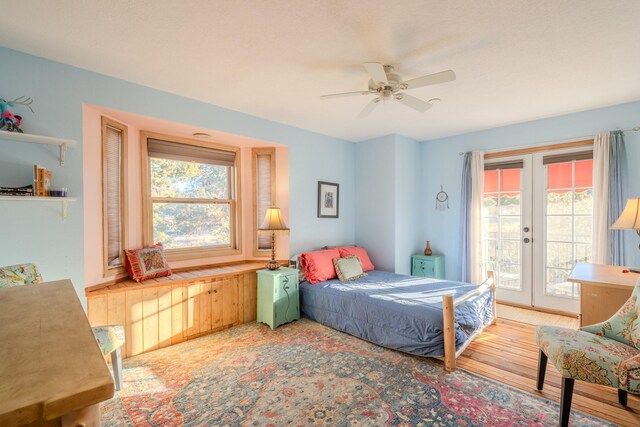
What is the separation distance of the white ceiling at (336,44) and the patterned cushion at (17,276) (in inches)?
61.1

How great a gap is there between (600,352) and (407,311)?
51.1 inches

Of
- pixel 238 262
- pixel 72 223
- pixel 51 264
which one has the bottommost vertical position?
pixel 238 262

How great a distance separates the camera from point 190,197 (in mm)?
3617

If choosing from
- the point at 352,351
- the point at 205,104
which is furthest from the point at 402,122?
the point at 352,351

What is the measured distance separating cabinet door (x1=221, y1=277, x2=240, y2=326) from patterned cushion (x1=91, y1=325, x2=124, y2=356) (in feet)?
3.95

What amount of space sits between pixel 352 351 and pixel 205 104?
294 cm

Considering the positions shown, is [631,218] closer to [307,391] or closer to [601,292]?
[601,292]

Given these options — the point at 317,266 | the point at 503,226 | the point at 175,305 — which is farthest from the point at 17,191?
the point at 503,226

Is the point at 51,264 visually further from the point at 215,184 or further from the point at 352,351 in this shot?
the point at 352,351

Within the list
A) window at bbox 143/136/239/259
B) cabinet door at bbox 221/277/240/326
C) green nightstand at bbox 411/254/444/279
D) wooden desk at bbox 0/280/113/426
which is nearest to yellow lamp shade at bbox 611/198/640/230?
green nightstand at bbox 411/254/444/279

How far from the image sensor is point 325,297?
340 centimetres

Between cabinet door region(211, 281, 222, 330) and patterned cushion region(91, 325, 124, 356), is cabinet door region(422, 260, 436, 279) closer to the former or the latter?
cabinet door region(211, 281, 222, 330)

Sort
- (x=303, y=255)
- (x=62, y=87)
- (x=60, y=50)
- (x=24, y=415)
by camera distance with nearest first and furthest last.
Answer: (x=24, y=415) → (x=60, y=50) → (x=62, y=87) → (x=303, y=255)

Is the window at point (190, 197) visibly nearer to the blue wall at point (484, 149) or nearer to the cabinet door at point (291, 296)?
the cabinet door at point (291, 296)
